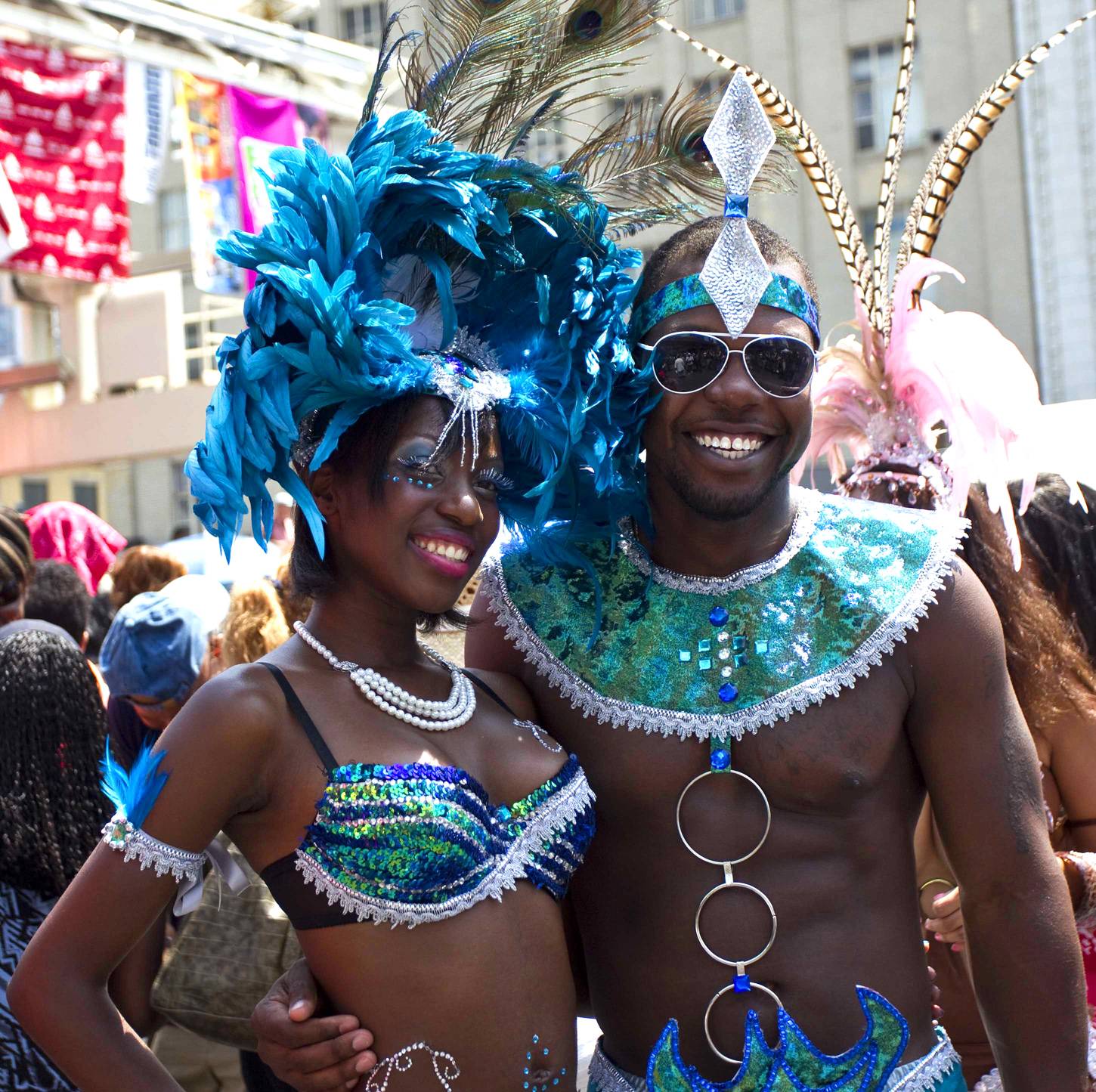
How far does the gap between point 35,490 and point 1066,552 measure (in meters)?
21.9

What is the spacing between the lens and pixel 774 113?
3049 mm

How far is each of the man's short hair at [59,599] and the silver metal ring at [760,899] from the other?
322cm

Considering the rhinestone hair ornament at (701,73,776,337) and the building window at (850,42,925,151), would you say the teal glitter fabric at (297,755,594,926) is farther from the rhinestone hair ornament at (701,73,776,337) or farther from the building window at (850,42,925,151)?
the building window at (850,42,925,151)

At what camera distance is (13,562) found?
4852mm

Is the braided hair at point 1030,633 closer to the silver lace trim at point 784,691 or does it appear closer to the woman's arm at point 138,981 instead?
the silver lace trim at point 784,691

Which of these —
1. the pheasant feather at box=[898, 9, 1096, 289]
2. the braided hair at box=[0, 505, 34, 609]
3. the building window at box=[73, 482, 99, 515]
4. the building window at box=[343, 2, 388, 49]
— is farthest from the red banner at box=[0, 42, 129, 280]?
the building window at box=[343, 2, 388, 49]

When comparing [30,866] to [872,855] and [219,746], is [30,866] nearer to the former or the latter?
[219,746]

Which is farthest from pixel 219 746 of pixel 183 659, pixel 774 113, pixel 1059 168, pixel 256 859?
pixel 1059 168

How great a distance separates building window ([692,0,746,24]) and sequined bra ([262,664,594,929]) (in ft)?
69.5

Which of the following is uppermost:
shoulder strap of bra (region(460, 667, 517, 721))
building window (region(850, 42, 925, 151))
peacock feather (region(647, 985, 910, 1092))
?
building window (region(850, 42, 925, 151))

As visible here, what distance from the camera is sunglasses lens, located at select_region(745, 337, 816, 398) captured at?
8.30 ft

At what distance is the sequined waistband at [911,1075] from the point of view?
241cm

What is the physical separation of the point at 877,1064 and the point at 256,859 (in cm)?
107

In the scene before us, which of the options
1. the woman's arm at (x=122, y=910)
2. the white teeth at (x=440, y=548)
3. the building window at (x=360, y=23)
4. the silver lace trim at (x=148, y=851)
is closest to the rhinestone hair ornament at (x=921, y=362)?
the white teeth at (x=440, y=548)
